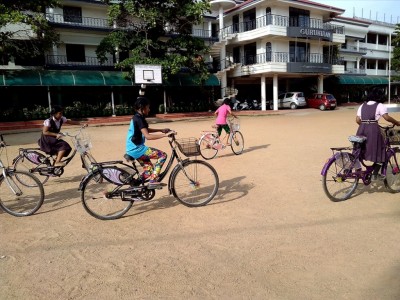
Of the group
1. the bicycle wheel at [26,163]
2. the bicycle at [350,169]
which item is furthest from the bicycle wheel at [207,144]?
the bicycle at [350,169]

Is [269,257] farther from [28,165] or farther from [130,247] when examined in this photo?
[28,165]

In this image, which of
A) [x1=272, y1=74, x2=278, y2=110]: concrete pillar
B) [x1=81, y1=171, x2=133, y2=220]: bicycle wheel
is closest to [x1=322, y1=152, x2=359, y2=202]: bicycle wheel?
[x1=81, y1=171, x2=133, y2=220]: bicycle wheel

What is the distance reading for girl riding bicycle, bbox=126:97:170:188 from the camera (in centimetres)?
467

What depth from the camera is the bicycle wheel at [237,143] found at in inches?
377

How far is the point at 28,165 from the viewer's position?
6.72 metres

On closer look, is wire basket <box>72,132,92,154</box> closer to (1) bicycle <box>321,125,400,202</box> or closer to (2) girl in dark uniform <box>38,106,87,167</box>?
(2) girl in dark uniform <box>38,106,87,167</box>

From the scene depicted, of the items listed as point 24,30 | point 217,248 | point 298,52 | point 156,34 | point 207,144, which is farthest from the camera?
point 298,52

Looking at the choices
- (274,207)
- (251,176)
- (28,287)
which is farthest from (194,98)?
(28,287)

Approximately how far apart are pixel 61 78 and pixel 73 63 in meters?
3.06

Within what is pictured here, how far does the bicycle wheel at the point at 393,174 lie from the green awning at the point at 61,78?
2163 cm

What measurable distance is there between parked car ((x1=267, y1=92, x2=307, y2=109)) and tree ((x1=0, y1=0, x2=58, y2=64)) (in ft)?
65.3

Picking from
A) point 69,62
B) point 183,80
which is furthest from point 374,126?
point 69,62

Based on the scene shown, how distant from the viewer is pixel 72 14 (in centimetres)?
2578

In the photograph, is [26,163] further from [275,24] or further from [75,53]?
[275,24]
